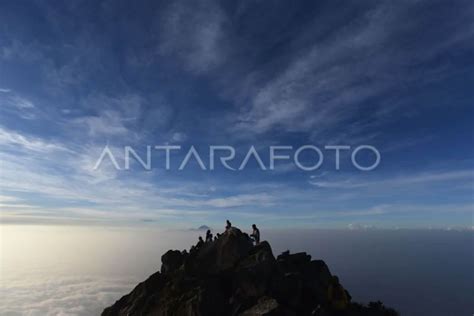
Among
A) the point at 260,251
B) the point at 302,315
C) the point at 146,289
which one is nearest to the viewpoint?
the point at 302,315

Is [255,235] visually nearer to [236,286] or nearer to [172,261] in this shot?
[236,286]

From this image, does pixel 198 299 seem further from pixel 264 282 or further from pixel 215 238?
pixel 215 238

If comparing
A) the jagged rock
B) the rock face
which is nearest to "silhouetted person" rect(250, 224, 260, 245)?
the rock face

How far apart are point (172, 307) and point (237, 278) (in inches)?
354

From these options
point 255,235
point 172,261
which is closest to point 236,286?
point 255,235

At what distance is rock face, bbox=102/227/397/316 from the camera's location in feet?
135

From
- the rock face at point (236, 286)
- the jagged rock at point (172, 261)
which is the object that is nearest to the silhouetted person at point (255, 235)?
the rock face at point (236, 286)

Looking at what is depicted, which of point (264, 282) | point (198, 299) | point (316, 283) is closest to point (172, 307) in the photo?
point (198, 299)

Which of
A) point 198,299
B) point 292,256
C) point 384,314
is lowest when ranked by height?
point 384,314

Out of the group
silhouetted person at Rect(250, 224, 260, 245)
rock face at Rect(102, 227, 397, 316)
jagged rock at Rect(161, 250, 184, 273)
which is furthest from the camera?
jagged rock at Rect(161, 250, 184, 273)

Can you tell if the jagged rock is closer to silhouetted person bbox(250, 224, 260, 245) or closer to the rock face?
the rock face

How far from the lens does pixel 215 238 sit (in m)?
53.6

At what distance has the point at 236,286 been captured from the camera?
44.1m

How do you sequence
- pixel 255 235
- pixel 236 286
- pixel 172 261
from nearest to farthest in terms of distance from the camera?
pixel 236 286, pixel 255 235, pixel 172 261
